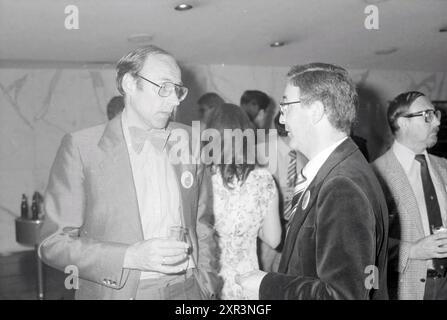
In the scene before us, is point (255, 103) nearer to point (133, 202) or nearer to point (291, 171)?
point (291, 171)

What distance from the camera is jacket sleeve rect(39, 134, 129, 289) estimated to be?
45.4 inches

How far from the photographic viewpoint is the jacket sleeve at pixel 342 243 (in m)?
0.86

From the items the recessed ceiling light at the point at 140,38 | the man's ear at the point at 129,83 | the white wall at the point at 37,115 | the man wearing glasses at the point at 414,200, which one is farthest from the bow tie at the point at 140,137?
the white wall at the point at 37,115

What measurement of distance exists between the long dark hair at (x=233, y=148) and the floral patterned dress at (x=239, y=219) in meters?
0.03

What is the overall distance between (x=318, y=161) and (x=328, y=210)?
0.21m

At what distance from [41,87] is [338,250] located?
12.5 feet

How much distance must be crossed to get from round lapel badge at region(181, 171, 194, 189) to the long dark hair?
0.41 m

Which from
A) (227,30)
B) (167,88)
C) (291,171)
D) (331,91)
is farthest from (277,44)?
(331,91)

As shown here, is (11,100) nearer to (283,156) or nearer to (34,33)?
Result: (34,33)

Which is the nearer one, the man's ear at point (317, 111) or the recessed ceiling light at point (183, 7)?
the man's ear at point (317, 111)

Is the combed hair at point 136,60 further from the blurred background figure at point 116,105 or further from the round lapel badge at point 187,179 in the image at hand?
the blurred background figure at point 116,105

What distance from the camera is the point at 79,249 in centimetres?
116

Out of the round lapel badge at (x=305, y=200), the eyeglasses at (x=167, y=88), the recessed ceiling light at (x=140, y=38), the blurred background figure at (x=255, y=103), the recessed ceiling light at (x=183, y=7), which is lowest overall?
the round lapel badge at (x=305, y=200)
